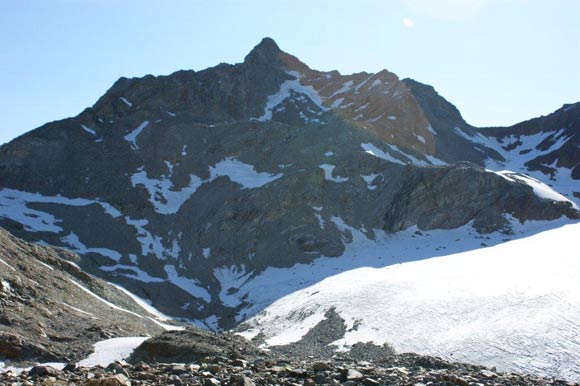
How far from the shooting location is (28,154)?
96.4m

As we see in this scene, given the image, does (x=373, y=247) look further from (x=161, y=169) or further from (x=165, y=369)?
(x=165, y=369)

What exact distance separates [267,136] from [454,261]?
56487 millimetres

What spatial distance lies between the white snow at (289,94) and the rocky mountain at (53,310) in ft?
293

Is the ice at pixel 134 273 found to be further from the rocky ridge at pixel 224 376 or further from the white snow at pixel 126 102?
the white snow at pixel 126 102

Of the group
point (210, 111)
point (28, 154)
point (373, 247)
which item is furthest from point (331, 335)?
point (210, 111)

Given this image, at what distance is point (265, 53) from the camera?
160750 millimetres

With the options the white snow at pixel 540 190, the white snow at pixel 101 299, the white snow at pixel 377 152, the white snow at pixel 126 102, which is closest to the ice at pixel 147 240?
the white snow at pixel 101 299

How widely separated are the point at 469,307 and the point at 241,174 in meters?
62.2

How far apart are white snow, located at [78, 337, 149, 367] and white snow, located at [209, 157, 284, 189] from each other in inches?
2246

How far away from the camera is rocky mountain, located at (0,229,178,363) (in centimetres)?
2833

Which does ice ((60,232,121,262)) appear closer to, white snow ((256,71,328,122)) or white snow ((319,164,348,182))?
white snow ((319,164,348,182))

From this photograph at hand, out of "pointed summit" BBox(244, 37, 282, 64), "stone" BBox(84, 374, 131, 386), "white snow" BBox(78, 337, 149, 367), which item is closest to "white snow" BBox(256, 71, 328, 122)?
"pointed summit" BBox(244, 37, 282, 64)

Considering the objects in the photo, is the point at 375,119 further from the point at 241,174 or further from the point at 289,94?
the point at 241,174

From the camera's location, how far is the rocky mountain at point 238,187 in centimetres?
6919
